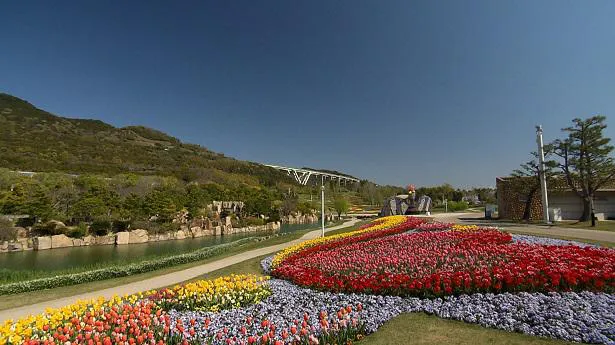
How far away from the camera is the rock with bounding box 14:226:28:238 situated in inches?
1148

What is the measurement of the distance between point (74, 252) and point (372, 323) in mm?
28713

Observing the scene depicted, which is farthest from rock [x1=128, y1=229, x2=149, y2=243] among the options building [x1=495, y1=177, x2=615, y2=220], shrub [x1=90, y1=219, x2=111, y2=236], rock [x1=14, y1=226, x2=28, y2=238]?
building [x1=495, y1=177, x2=615, y2=220]

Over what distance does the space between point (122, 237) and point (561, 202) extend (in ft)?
126

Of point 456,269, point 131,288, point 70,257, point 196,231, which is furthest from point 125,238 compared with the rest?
point 456,269

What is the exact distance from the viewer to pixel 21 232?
97.5 ft

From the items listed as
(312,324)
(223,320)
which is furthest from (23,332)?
(312,324)

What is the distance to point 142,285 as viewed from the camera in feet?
32.7

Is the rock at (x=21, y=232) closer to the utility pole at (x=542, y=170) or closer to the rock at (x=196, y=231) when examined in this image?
the rock at (x=196, y=231)

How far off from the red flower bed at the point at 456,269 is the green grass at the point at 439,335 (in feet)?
3.50

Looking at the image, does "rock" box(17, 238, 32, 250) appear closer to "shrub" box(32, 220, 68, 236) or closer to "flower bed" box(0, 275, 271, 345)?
"shrub" box(32, 220, 68, 236)

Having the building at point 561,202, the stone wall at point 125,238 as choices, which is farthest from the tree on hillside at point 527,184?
the stone wall at point 125,238

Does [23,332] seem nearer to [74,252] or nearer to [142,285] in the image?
[142,285]

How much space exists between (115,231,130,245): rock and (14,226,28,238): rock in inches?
288

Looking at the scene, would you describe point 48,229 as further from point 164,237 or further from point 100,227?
point 164,237
